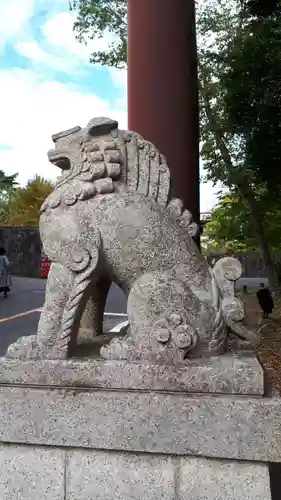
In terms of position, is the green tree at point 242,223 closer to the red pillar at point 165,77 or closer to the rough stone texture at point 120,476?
the red pillar at point 165,77

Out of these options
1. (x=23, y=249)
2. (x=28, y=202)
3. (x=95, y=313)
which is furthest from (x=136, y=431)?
(x=28, y=202)

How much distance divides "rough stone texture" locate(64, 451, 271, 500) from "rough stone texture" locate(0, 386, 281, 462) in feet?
0.18

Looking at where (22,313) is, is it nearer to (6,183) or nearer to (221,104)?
(221,104)

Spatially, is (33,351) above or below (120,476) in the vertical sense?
above

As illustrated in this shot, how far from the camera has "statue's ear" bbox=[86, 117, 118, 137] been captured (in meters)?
2.03

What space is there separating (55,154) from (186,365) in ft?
3.36

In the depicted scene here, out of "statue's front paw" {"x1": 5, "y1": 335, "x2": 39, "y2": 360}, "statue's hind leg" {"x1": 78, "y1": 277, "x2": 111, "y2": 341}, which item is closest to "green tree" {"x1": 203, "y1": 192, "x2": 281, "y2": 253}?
"statue's hind leg" {"x1": 78, "y1": 277, "x2": 111, "y2": 341}

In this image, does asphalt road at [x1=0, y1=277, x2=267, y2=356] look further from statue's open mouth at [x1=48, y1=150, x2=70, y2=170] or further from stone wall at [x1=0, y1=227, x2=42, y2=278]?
stone wall at [x1=0, y1=227, x2=42, y2=278]

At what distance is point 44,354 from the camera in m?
1.89

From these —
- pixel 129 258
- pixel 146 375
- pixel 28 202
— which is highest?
pixel 28 202

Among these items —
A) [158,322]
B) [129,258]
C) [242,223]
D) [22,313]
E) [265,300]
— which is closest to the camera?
[158,322]

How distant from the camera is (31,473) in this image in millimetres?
1831

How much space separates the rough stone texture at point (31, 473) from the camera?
5.98ft

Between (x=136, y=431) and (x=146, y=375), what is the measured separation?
20cm
